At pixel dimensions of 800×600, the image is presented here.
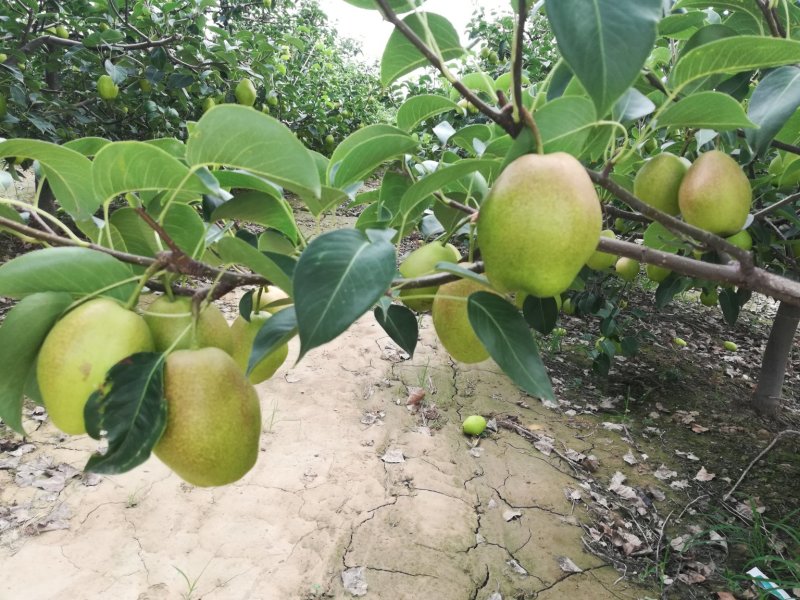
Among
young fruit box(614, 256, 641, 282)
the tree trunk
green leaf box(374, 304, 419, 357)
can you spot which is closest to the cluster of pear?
green leaf box(374, 304, 419, 357)

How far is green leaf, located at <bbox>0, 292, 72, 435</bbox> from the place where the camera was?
52cm

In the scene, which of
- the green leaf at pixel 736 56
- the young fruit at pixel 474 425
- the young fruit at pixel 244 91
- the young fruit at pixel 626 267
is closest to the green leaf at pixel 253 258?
the green leaf at pixel 736 56

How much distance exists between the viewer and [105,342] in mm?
507

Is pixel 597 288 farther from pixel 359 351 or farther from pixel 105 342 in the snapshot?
pixel 105 342

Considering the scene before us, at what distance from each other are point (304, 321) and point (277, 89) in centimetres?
481

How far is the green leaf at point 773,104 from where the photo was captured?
66 centimetres

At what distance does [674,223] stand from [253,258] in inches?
23.4

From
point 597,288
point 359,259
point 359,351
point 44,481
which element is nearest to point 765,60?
point 359,259

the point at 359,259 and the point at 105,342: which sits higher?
the point at 359,259

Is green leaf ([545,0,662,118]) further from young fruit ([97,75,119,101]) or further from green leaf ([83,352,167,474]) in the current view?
young fruit ([97,75,119,101])

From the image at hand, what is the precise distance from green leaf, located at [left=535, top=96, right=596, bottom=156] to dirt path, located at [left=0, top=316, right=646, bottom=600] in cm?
188

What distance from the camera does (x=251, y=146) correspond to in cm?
49

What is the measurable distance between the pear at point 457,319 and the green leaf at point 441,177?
5.8 inches

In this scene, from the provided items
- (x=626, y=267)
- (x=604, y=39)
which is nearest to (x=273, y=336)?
(x=604, y=39)
